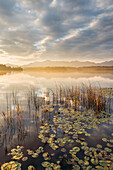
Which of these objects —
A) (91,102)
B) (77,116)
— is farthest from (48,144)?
(91,102)

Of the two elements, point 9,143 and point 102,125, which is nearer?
point 9,143

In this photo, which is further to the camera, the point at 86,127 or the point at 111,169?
the point at 86,127

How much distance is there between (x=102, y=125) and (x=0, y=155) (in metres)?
5.57

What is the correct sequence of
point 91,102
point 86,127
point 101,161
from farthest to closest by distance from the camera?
point 91,102 < point 86,127 < point 101,161

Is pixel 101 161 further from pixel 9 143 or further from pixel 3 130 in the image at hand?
pixel 3 130

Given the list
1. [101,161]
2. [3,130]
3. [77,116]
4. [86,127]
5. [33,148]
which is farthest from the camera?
[77,116]

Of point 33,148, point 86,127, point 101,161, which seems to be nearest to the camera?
point 101,161

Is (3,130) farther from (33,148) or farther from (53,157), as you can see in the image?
(53,157)

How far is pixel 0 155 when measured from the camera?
13.1ft

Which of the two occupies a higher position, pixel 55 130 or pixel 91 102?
pixel 91 102

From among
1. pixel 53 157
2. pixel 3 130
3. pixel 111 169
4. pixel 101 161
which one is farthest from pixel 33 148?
pixel 111 169

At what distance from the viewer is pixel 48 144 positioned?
4633 millimetres

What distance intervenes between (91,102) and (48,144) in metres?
6.45

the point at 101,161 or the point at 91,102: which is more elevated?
the point at 91,102
